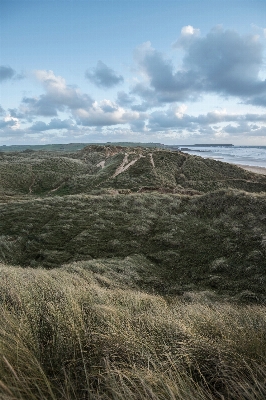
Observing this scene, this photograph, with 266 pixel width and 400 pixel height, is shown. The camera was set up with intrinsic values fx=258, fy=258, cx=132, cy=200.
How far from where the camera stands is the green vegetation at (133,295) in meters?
2.94

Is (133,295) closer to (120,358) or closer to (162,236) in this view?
(120,358)

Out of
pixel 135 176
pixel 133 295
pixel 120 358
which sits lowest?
pixel 133 295

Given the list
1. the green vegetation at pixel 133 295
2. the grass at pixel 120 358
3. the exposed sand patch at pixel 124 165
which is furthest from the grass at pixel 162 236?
the exposed sand patch at pixel 124 165

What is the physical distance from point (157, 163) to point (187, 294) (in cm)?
4636

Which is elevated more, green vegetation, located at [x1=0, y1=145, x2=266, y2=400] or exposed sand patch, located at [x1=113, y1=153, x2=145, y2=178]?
exposed sand patch, located at [x1=113, y1=153, x2=145, y2=178]

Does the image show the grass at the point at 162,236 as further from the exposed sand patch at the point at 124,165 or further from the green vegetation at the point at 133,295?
the exposed sand patch at the point at 124,165

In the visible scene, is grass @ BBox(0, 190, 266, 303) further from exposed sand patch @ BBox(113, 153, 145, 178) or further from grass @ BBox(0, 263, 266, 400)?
exposed sand patch @ BBox(113, 153, 145, 178)

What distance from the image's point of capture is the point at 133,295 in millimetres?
7672

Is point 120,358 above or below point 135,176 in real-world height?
below

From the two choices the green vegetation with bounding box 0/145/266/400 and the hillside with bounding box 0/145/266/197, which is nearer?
the green vegetation with bounding box 0/145/266/400

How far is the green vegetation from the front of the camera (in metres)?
2.94

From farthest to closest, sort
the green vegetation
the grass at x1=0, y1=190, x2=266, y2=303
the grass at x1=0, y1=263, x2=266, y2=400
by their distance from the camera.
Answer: the grass at x1=0, y1=190, x2=266, y2=303
the green vegetation
the grass at x1=0, y1=263, x2=266, y2=400

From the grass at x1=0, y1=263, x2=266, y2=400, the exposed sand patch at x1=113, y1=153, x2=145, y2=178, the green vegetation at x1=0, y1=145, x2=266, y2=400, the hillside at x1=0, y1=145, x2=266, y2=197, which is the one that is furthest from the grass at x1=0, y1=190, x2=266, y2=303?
the exposed sand patch at x1=113, y1=153, x2=145, y2=178

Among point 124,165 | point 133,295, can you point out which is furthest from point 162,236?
point 124,165
